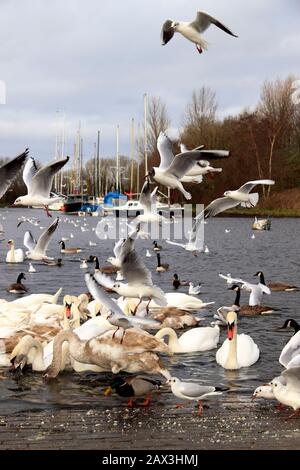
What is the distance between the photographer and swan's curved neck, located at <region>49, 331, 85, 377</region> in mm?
11352

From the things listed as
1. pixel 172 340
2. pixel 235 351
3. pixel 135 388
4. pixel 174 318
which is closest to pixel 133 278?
pixel 172 340

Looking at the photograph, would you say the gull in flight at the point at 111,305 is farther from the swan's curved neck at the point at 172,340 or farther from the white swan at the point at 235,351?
the swan's curved neck at the point at 172,340

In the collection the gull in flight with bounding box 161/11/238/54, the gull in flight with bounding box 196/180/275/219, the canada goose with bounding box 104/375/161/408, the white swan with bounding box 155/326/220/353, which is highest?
the gull in flight with bounding box 161/11/238/54

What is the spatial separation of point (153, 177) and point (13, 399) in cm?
338

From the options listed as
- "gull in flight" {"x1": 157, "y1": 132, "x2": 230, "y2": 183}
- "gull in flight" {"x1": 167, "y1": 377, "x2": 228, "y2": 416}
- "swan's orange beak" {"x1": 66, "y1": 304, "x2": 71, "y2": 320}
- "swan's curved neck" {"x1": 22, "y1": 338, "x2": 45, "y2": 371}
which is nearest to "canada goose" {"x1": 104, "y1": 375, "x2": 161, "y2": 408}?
"gull in flight" {"x1": 167, "y1": 377, "x2": 228, "y2": 416}

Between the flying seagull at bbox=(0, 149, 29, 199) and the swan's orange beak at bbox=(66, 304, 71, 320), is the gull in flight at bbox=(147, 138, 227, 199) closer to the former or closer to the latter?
the flying seagull at bbox=(0, 149, 29, 199)

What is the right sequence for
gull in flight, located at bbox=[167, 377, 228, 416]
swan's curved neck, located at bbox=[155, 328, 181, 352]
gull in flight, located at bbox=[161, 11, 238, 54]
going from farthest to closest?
swan's curved neck, located at bbox=[155, 328, 181, 352] → gull in flight, located at bbox=[167, 377, 228, 416] → gull in flight, located at bbox=[161, 11, 238, 54]

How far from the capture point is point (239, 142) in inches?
1283

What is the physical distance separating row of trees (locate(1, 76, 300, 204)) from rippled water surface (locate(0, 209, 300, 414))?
9.64 ft

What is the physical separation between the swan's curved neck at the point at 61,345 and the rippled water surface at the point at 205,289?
0.66 feet

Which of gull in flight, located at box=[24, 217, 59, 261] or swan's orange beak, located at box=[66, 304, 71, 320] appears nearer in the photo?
swan's orange beak, located at box=[66, 304, 71, 320]

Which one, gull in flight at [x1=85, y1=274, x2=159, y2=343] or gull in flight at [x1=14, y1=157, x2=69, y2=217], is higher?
gull in flight at [x1=14, y1=157, x2=69, y2=217]

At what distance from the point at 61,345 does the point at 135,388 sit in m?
1.88

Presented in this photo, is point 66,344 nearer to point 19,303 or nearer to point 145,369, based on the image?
point 145,369
